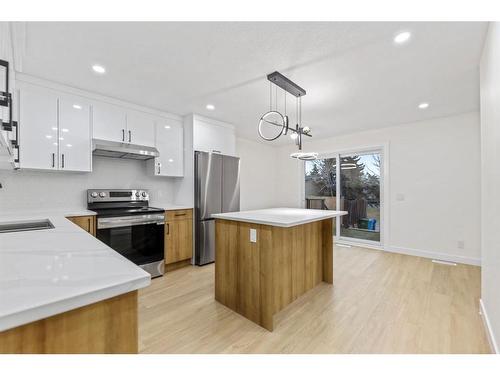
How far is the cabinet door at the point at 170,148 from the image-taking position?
136 inches

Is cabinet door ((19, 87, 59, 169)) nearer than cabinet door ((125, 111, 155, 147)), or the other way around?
cabinet door ((19, 87, 59, 169))

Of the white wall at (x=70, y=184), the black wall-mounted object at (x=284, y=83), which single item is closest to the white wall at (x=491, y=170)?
the black wall-mounted object at (x=284, y=83)

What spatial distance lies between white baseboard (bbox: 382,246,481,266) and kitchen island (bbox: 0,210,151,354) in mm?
4594

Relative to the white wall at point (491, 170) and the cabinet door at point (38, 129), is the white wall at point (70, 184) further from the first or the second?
the white wall at point (491, 170)

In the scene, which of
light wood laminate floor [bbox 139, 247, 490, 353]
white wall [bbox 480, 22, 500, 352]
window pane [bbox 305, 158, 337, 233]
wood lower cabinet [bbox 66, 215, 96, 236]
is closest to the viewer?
white wall [bbox 480, 22, 500, 352]

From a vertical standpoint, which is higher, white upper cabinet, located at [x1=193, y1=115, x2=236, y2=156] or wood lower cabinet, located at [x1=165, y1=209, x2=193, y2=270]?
white upper cabinet, located at [x1=193, y1=115, x2=236, y2=156]

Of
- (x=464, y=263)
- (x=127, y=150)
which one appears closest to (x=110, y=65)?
(x=127, y=150)

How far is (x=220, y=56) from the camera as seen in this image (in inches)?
80.7

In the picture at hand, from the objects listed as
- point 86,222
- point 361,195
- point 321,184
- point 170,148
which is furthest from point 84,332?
point 321,184

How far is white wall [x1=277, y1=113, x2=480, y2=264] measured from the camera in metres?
3.45

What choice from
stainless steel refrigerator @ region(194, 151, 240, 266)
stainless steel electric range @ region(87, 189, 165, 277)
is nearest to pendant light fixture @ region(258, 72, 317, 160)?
stainless steel refrigerator @ region(194, 151, 240, 266)

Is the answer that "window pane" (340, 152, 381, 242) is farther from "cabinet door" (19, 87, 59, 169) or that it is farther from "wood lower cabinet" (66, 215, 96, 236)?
"cabinet door" (19, 87, 59, 169)
